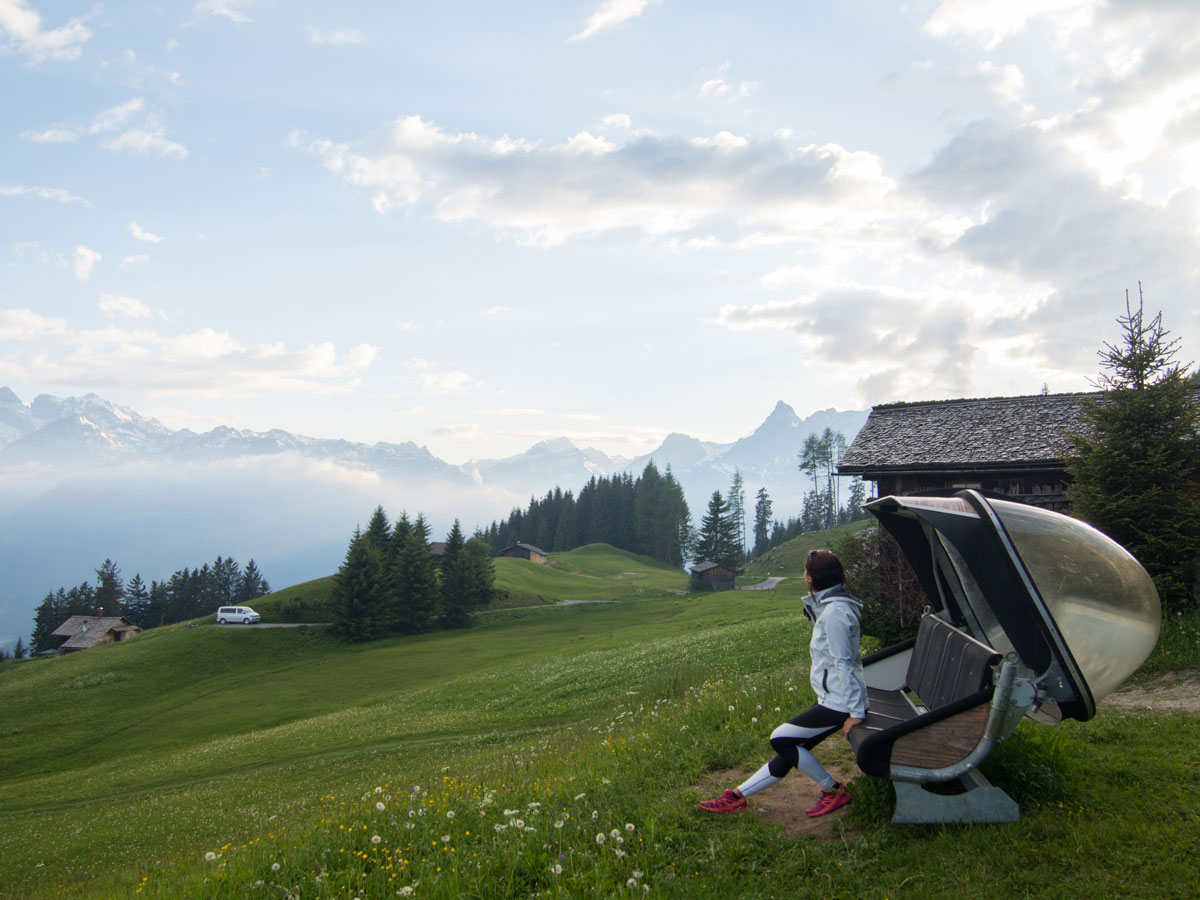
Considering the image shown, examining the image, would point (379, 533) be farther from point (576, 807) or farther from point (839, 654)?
point (839, 654)

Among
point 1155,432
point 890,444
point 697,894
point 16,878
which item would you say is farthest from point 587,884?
point 890,444

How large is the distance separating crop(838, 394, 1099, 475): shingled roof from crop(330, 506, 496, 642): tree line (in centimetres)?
5587

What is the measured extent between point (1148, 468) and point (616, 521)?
13655 cm

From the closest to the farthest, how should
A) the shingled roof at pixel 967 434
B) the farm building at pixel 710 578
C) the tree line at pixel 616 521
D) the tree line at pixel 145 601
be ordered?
the shingled roof at pixel 967 434 < the farm building at pixel 710 578 < the tree line at pixel 145 601 < the tree line at pixel 616 521

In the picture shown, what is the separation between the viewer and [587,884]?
5.71 m

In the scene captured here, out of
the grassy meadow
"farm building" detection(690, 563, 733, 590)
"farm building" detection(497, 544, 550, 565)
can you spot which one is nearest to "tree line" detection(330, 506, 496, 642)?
"farm building" detection(690, 563, 733, 590)

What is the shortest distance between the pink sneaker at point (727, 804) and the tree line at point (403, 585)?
224 feet

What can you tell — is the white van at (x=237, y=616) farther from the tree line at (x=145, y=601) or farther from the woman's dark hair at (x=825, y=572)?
the woman's dark hair at (x=825, y=572)

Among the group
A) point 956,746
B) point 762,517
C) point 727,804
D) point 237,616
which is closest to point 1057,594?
point 956,746

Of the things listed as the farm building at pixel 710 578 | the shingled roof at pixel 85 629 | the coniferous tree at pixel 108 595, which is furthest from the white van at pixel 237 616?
the coniferous tree at pixel 108 595

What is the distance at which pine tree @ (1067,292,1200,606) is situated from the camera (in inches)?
628

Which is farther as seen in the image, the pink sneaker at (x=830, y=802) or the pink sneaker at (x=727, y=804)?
the pink sneaker at (x=727, y=804)

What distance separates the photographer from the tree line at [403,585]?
232ft

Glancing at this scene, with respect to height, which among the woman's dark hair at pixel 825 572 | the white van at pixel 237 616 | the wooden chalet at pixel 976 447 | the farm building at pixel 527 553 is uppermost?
the wooden chalet at pixel 976 447
